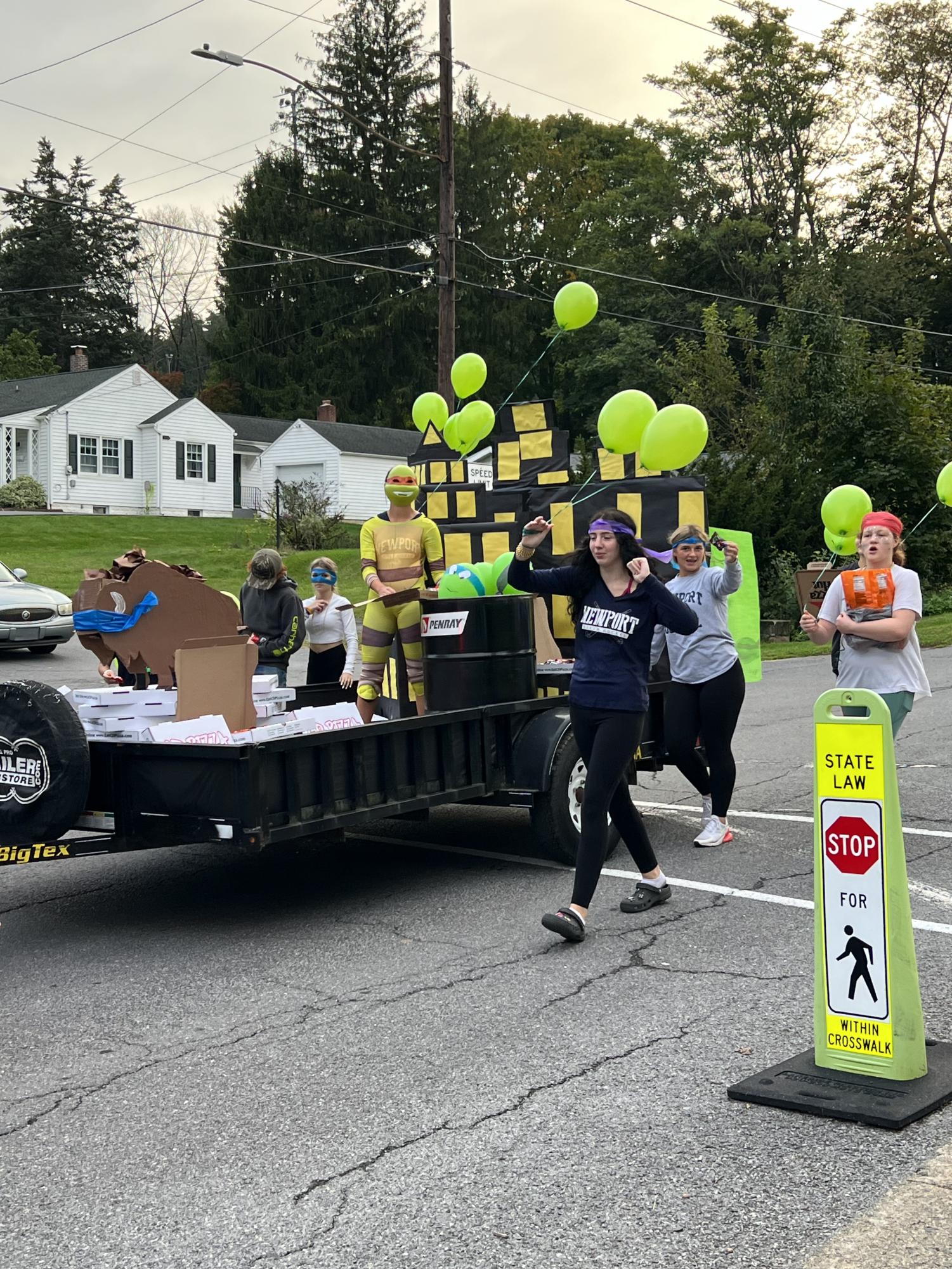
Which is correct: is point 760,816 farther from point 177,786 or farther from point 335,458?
point 335,458

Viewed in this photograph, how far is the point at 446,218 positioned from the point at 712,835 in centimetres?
1686

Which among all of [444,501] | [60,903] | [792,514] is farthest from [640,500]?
[792,514]

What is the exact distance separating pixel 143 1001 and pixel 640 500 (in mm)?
7249

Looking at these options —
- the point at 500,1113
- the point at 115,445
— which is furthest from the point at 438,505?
the point at 115,445

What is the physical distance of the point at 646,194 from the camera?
161 feet

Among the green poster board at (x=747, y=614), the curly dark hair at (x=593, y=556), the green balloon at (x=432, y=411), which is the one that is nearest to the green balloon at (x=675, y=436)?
the green poster board at (x=747, y=614)

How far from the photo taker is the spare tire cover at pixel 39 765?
5902 millimetres

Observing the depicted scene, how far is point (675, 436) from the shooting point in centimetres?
897

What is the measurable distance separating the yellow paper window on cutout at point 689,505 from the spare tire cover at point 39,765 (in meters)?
6.49

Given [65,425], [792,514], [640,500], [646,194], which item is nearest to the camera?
[640,500]

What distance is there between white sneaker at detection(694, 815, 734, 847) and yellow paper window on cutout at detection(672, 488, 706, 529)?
3845 millimetres

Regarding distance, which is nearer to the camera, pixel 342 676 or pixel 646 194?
pixel 342 676

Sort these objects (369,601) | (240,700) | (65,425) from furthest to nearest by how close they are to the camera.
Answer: (65,425), (369,601), (240,700)

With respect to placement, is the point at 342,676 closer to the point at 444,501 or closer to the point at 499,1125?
the point at 444,501
